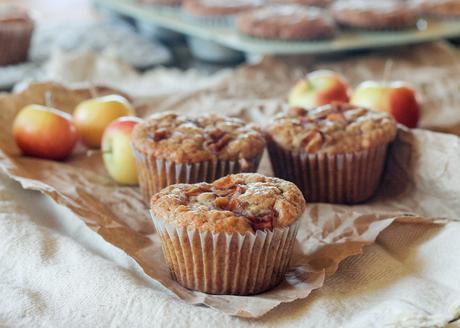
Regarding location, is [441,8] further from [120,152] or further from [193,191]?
[193,191]

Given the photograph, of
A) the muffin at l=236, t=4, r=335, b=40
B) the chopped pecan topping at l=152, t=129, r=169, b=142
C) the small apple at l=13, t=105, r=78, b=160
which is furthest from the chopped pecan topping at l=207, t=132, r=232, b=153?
the muffin at l=236, t=4, r=335, b=40

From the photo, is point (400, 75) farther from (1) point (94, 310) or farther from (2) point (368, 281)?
(1) point (94, 310)

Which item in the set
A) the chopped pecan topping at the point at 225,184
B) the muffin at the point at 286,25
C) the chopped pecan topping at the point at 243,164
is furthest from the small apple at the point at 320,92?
the chopped pecan topping at the point at 225,184

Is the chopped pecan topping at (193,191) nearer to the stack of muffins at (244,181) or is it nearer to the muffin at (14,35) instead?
the stack of muffins at (244,181)

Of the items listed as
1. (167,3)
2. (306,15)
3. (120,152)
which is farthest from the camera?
(167,3)

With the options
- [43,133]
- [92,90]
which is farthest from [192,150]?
[92,90]

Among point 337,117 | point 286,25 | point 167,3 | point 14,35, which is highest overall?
point 337,117
